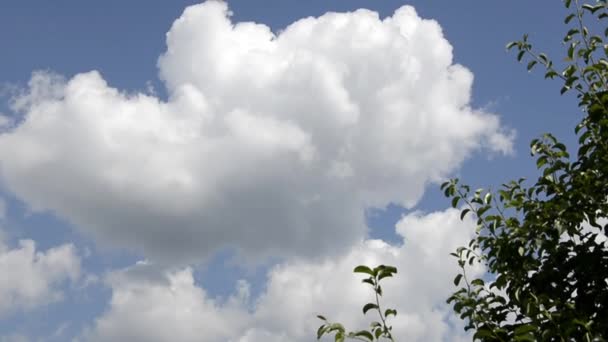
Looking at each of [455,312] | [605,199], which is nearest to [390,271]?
[455,312]

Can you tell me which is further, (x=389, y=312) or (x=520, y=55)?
(x=520, y=55)

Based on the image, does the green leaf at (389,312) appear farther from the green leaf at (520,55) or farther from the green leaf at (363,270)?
the green leaf at (520,55)

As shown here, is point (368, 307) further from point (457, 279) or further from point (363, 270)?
point (457, 279)

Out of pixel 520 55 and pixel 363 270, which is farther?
pixel 520 55

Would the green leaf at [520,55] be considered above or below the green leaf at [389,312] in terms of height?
above

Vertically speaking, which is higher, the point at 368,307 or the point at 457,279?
the point at 457,279

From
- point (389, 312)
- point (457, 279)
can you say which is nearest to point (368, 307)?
point (389, 312)

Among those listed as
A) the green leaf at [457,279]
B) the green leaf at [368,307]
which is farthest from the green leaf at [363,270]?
the green leaf at [457,279]

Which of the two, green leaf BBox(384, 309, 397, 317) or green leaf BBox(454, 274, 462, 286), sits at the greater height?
green leaf BBox(454, 274, 462, 286)

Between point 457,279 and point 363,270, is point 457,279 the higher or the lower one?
the higher one

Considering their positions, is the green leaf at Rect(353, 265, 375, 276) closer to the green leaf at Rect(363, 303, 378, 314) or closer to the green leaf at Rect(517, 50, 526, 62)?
the green leaf at Rect(363, 303, 378, 314)

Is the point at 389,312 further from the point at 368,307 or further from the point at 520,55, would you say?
the point at 520,55

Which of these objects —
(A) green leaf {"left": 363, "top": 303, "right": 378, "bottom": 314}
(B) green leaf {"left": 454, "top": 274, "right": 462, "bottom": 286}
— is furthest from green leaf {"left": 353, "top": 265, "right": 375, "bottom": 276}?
(B) green leaf {"left": 454, "top": 274, "right": 462, "bottom": 286}

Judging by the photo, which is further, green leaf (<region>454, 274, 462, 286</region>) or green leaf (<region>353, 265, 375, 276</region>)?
green leaf (<region>454, 274, 462, 286</region>)
